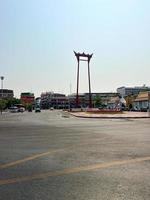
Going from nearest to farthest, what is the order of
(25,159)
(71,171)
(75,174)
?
(75,174) → (71,171) → (25,159)

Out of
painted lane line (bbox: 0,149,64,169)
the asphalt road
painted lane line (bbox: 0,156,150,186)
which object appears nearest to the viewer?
the asphalt road

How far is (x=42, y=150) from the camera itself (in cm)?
1508

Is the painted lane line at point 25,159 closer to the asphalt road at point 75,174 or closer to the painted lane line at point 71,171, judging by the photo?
the asphalt road at point 75,174

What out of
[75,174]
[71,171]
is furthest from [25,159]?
[75,174]

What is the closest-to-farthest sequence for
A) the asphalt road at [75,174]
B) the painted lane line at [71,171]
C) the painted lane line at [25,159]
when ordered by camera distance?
1. the asphalt road at [75,174]
2. the painted lane line at [71,171]
3. the painted lane line at [25,159]

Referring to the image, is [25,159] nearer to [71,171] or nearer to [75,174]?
[71,171]

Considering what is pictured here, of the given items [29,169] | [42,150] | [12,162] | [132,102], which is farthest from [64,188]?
[132,102]

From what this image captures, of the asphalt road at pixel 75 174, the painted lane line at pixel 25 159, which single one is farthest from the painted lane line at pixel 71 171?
the painted lane line at pixel 25 159

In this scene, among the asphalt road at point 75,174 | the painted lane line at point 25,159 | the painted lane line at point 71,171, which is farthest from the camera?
the painted lane line at point 25,159

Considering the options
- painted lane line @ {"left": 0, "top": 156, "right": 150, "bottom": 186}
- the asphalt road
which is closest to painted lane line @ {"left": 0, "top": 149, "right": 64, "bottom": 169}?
the asphalt road

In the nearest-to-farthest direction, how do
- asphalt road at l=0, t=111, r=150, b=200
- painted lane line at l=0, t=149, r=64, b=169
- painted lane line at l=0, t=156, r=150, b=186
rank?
asphalt road at l=0, t=111, r=150, b=200
painted lane line at l=0, t=156, r=150, b=186
painted lane line at l=0, t=149, r=64, b=169

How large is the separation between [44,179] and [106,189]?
1.59 meters

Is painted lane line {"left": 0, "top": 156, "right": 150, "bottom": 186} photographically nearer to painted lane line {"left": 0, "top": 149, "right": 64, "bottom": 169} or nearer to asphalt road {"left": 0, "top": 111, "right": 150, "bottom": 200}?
asphalt road {"left": 0, "top": 111, "right": 150, "bottom": 200}

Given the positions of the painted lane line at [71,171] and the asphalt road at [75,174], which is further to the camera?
the painted lane line at [71,171]
